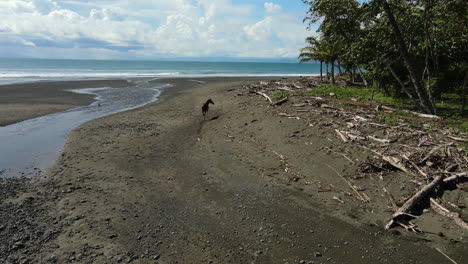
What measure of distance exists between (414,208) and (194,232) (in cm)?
559

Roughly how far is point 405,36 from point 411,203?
1264cm

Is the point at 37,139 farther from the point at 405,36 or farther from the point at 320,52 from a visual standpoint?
the point at 320,52

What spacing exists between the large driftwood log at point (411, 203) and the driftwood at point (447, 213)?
0.29 meters

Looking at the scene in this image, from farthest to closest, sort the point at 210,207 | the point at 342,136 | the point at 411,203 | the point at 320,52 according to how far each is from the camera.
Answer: the point at 320,52
the point at 342,136
the point at 210,207
the point at 411,203

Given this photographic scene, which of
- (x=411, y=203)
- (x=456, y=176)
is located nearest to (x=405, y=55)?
(x=456, y=176)

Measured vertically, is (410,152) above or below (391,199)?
above

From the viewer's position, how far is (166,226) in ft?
24.1

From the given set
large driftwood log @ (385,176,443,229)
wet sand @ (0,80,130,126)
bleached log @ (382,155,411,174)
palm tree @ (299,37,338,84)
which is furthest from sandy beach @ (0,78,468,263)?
palm tree @ (299,37,338,84)

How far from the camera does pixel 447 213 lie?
7.09m

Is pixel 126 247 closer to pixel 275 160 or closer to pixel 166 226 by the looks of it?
pixel 166 226

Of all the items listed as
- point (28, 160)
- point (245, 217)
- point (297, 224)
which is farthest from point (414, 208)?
point (28, 160)

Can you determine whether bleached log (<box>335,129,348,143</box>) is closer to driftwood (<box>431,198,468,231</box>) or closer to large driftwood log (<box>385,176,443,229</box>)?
large driftwood log (<box>385,176,443,229</box>)

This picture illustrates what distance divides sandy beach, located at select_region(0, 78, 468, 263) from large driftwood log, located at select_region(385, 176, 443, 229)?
0.88ft

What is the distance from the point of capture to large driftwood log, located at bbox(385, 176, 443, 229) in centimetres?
718
